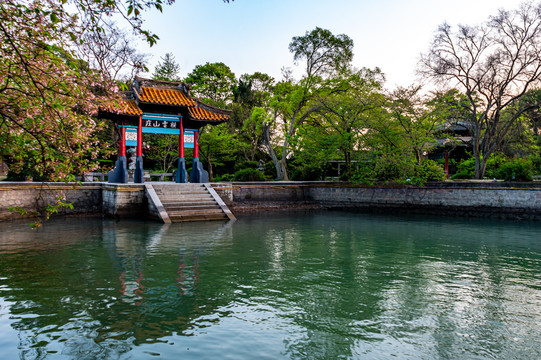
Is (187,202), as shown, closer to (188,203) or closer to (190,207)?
(188,203)

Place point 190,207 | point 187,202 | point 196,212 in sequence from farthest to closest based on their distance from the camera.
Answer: point 187,202 < point 190,207 < point 196,212

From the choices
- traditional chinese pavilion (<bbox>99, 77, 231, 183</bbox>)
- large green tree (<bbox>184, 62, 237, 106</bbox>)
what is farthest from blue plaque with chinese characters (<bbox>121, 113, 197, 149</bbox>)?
large green tree (<bbox>184, 62, 237, 106</bbox>)

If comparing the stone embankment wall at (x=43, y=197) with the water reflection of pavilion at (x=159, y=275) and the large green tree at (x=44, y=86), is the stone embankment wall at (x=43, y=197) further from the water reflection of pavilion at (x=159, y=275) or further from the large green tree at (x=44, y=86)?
the large green tree at (x=44, y=86)

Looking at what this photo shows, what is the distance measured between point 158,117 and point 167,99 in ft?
3.25

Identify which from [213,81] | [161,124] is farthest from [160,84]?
[213,81]

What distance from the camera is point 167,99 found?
19.5 metres

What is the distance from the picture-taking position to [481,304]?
6.08 m

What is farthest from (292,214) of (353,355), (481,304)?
(353,355)

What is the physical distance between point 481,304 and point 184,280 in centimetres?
505

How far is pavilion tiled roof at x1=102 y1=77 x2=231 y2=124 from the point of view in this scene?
61.8ft

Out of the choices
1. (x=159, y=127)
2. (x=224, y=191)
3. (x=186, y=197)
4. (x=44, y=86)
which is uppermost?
(x=159, y=127)

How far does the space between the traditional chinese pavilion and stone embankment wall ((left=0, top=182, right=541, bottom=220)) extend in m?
1.41

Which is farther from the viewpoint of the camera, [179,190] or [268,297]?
[179,190]

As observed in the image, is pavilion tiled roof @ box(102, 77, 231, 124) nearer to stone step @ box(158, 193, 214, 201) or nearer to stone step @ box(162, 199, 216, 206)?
stone step @ box(158, 193, 214, 201)
